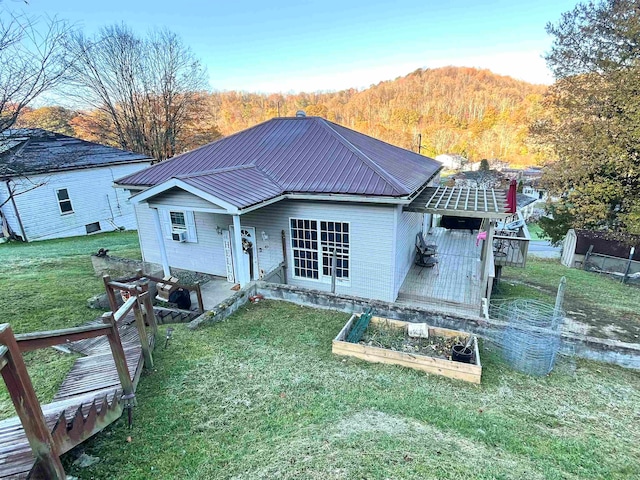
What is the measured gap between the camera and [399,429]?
4.12 metres

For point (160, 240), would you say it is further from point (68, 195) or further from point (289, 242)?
point (68, 195)

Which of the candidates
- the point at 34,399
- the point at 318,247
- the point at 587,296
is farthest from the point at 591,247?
the point at 34,399

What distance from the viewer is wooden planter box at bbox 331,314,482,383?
5.48 meters

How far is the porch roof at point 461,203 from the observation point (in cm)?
879

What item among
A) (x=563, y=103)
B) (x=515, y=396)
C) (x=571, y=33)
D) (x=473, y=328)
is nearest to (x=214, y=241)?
(x=473, y=328)

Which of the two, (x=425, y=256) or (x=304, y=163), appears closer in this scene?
(x=304, y=163)

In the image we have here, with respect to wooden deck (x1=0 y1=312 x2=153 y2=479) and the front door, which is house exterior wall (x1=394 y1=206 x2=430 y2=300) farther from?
wooden deck (x1=0 y1=312 x2=153 y2=479)

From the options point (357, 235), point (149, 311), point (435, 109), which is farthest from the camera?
point (435, 109)

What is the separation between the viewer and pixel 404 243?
10.0 metres

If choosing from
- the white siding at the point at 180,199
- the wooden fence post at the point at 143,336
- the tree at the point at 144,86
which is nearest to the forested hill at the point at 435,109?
the tree at the point at 144,86

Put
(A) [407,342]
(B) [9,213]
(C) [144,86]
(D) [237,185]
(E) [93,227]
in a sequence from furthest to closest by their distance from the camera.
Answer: (C) [144,86] → (E) [93,227] → (B) [9,213] → (D) [237,185] → (A) [407,342]

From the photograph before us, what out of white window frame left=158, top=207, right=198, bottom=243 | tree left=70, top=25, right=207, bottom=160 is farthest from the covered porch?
tree left=70, top=25, right=207, bottom=160

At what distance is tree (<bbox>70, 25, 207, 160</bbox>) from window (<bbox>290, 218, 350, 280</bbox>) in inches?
991

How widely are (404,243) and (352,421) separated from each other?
6.56 metres
